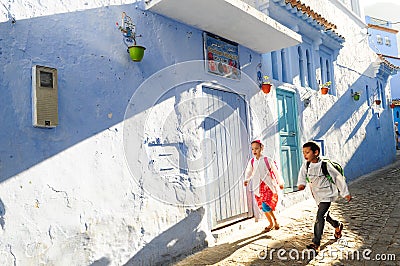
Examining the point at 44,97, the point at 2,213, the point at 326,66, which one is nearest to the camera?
the point at 2,213

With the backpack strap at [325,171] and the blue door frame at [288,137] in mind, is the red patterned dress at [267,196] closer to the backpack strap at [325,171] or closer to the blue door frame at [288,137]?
the backpack strap at [325,171]

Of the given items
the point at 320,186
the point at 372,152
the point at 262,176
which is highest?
the point at 372,152

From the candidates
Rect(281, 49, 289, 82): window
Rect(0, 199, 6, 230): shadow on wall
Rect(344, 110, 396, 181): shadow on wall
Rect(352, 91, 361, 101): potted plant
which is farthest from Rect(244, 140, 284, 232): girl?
Rect(352, 91, 361, 101): potted plant

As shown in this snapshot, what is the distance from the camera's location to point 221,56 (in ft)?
18.5

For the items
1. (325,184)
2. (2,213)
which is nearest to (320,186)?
(325,184)

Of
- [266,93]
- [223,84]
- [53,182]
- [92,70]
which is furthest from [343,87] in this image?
[53,182]

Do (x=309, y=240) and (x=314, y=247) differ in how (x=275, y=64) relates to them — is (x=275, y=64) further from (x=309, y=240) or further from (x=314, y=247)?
(x=314, y=247)

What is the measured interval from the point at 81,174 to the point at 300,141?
18.0 feet

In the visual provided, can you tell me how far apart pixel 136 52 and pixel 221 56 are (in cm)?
198

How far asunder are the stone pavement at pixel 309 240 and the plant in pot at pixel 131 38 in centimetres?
258

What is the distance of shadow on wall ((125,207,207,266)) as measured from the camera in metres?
4.02

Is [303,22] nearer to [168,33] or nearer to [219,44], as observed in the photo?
[219,44]

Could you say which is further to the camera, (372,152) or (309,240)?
(372,152)

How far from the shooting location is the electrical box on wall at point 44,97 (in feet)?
10.3
